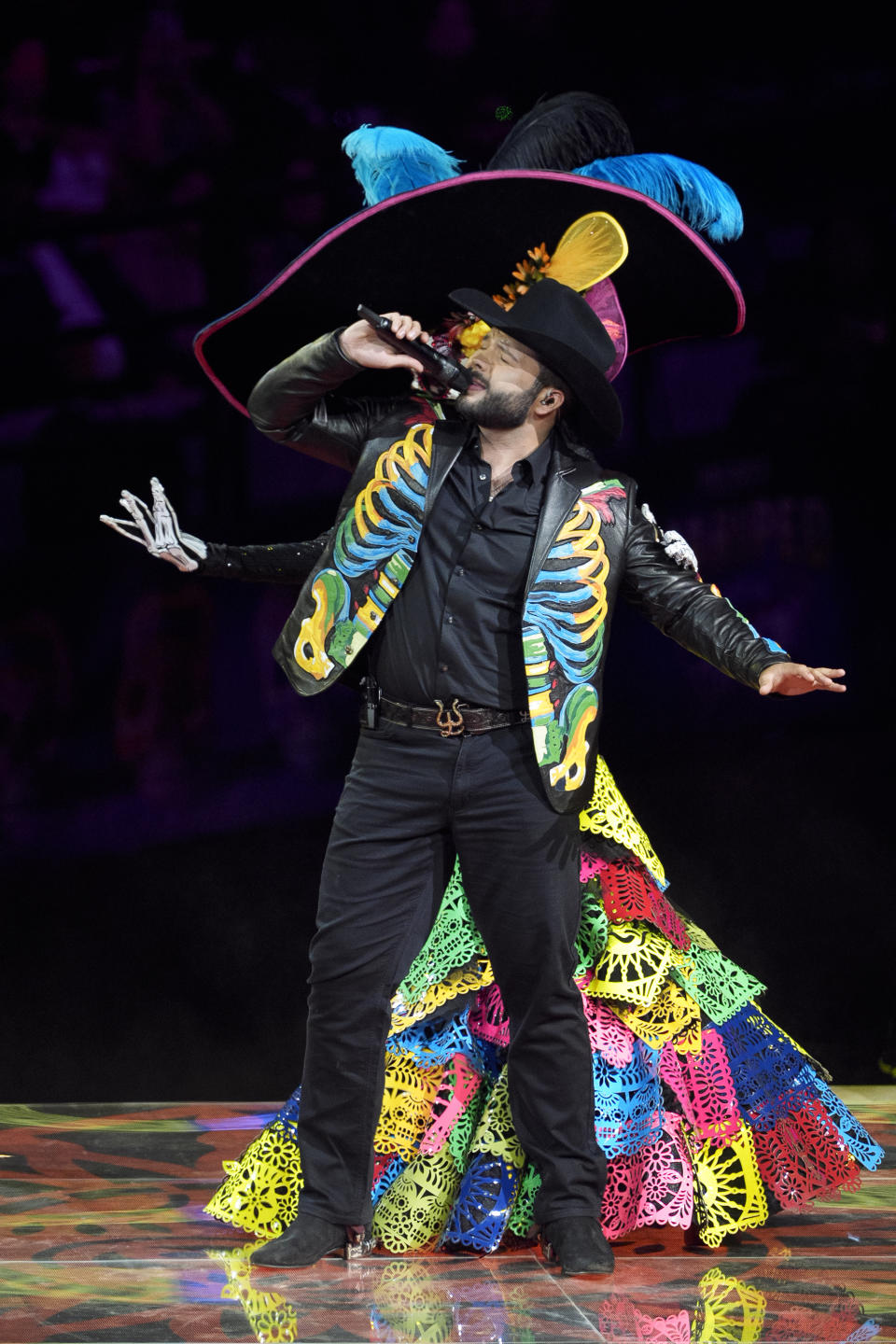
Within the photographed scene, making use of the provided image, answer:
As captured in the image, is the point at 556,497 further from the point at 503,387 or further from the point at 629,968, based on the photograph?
the point at 629,968

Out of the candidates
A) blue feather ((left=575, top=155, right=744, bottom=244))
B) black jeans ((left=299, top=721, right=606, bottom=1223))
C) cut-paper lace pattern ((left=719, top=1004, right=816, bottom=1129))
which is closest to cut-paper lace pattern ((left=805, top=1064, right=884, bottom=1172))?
cut-paper lace pattern ((left=719, top=1004, right=816, bottom=1129))

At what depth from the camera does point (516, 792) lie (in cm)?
251

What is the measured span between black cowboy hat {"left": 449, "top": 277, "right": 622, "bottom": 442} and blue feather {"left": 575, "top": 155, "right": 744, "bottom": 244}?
10.1 inches

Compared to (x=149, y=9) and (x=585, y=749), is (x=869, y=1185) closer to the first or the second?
(x=585, y=749)

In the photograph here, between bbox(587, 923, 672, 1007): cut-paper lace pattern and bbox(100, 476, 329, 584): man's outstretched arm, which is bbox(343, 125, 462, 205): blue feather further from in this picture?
bbox(587, 923, 672, 1007): cut-paper lace pattern

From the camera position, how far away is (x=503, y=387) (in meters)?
2.60

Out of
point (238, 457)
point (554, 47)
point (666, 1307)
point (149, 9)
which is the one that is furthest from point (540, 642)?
point (149, 9)

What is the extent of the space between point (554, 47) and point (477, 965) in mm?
2475

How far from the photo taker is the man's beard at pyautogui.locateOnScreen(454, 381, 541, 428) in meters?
2.59

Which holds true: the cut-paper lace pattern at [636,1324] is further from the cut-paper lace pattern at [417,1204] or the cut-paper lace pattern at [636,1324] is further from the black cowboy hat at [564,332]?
the black cowboy hat at [564,332]

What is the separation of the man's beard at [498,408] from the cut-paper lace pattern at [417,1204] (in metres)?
1.28

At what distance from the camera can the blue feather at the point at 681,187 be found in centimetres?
271

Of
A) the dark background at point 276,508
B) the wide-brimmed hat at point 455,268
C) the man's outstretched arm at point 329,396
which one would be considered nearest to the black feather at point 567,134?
the wide-brimmed hat at point 455,268

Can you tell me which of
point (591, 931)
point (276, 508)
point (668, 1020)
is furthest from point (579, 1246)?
point (276, 508)
